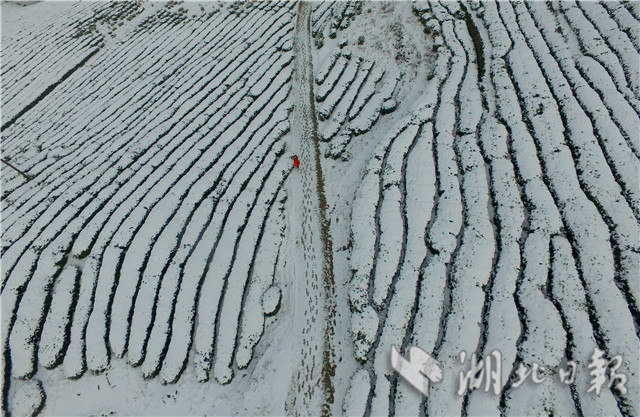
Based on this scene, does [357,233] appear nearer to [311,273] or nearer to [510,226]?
[311,273]

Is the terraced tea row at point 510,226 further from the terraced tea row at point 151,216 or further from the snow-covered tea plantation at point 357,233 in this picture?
the terraced tea row at point 151,216

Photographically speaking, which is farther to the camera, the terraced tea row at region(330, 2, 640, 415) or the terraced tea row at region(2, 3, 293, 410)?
the terraced tea row at region(2, 3, 293, 410)

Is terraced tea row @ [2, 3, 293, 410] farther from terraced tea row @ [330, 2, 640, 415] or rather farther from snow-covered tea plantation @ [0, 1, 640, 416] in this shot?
terraced tea row @ [330, 2, 640, 415]

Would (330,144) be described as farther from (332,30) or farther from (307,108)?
(332,30)

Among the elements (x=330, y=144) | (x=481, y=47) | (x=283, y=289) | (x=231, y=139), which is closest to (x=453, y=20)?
(x=481, y=47)

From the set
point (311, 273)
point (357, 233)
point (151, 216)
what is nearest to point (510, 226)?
point (357, 233)

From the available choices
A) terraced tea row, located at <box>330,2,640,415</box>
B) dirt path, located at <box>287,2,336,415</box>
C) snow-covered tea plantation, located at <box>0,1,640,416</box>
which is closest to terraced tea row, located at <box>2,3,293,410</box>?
snow-covered tea plantation, located at <box>0,1,640,416</box>

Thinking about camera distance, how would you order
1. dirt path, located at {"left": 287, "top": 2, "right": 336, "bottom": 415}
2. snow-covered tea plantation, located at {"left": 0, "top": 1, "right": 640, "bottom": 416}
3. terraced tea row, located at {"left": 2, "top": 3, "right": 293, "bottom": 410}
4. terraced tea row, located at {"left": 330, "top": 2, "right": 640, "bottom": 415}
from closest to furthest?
terraced tea row, located at {"left": 330, "top": 2, "right": 640, "bottom": 415}
snow-covered tea plantation, located at {"left": 0, "top": 1, "right": 640, "bottom": 416}
dirt path, located at {"left": 287, "top": 2, "right": 336, "bottom": 415}
terraced tea row, located at {"left": 2, "top": 3, "right": 293, "bottom": 410}

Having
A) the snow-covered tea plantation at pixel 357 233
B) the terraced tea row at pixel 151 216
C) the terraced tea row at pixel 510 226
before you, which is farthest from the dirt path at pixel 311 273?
the terraced tea row at pixel 510 226
